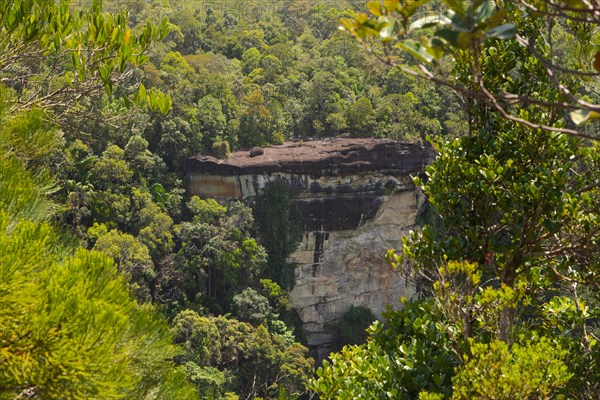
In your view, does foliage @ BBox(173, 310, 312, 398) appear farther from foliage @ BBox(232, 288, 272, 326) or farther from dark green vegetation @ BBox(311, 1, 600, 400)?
dark green vegetation @ BBox(311, 1, 600, 400)

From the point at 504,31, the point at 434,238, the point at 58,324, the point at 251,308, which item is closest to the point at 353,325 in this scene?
the point at 251,308

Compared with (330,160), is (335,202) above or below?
below

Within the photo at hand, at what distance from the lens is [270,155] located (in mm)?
15273

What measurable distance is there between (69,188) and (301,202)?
213 inches

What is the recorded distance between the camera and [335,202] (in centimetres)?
1516

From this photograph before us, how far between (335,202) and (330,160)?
1.06 metres

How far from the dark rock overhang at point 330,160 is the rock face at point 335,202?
2 cm

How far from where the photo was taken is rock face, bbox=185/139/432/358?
14961 millimetres

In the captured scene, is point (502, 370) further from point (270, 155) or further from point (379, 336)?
point (270, 155)

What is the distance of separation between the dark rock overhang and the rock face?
24 mm

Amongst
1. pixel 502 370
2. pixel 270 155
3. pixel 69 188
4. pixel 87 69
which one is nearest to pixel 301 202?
pixel 270 155

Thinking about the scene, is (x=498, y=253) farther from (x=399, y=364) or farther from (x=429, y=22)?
(x=429, y=22)

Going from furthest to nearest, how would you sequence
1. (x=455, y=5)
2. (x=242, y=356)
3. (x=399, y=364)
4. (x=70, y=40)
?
(x=242, y=356), (x=70, y=40), (x=399, y=364), (x=455, y=5)

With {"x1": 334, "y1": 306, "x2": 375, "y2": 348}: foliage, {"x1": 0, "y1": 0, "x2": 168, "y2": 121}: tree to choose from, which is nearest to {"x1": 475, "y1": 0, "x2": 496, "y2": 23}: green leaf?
{"x1": 0, "y1": 0, "x2": 168, "y2": 121}: tree
